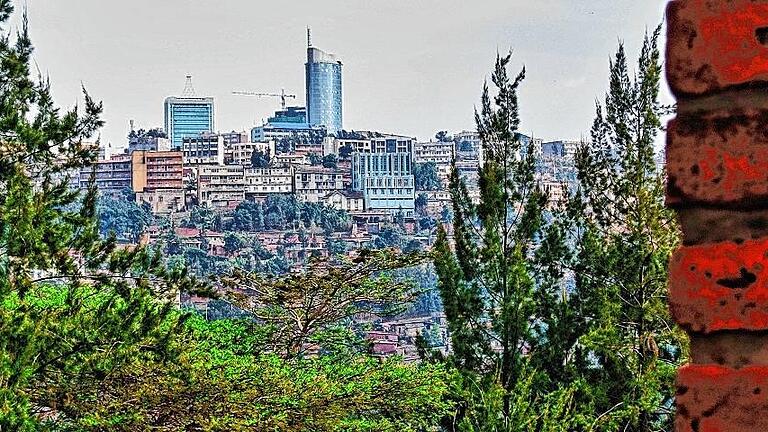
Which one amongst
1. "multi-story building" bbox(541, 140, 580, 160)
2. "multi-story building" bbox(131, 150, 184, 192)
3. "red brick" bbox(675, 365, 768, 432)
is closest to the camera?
"red brick" bbox(675, 365, 768, 432)

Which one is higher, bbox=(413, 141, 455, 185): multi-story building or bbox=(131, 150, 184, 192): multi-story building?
bbox=(413, 141, 455, 185): multi-story building

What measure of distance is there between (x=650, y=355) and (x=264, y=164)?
47487 mm

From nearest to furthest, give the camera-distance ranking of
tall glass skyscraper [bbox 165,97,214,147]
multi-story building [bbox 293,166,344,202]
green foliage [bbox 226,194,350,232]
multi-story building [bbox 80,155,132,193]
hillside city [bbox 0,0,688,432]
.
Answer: hillside city [bbox 0,0,688,432], green foliage [bbox 226,194,350,232], multi-story building [bbox 293,166,344,202], multi-story building [bbox 80,155,132,193], tall glass skyscraper [bbox 165,97,214,147]

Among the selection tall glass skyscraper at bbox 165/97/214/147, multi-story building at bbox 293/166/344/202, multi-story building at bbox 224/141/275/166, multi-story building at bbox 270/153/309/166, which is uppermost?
tall glass skyscraper at bbox 165/97/214/147

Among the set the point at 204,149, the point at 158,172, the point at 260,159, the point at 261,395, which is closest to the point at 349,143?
the point at 260,159

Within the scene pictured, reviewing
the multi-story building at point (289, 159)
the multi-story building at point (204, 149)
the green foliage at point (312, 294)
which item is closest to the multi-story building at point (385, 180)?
the multi-story building at point (289, 159)

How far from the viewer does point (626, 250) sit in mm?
9430

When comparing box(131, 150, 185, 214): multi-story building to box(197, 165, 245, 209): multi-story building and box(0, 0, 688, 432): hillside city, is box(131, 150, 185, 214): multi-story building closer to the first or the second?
box(197, 165, 245, 209): multi-story building

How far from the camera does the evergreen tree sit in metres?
9.47

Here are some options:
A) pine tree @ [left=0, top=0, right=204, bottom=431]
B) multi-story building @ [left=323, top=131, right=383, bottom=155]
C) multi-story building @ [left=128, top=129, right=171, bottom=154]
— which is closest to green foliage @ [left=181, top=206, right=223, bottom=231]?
multi-story building @ [left=323, top=131, right=383, bottom=155]

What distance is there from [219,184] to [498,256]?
44.0 metres

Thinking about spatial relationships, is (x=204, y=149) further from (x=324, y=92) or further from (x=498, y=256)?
(x=498, y=256)

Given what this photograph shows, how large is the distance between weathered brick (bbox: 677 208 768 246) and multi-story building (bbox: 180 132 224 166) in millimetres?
59036

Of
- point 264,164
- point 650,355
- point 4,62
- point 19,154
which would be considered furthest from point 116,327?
point 264,164
